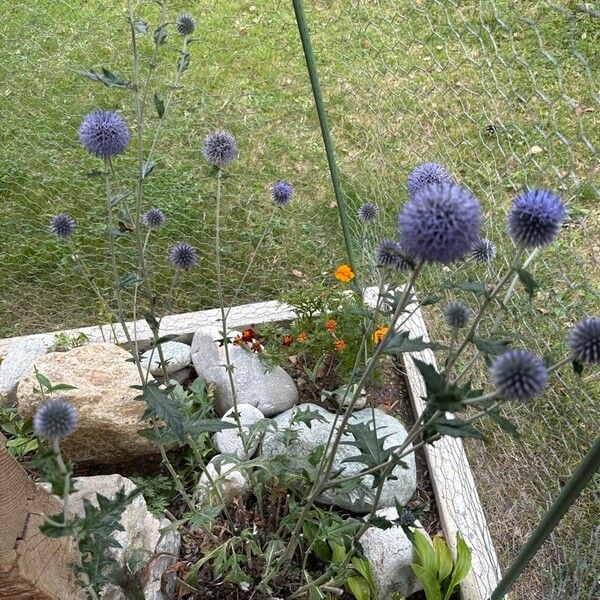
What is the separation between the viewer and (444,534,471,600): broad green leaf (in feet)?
5.91

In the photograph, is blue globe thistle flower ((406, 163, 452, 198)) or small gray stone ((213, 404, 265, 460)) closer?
blue globe thistle flower ((406, 163, 452, 198))

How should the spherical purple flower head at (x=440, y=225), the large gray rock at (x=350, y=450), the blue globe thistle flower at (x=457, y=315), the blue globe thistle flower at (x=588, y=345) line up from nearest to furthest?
the spherical purple flower head at (x=440, y=225), the blue globe thistle flower at (x=588, y=345), the blue globe thistle flower at (x=457, y=315), the large gray rock at (x=350, y=450)

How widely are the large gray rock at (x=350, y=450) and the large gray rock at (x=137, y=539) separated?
405 mm

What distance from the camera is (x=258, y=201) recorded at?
3391 millimetres

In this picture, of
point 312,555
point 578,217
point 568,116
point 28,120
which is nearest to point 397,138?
point 568,116

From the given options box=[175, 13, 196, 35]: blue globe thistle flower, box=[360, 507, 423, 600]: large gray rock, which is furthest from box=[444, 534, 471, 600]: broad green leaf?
box=[175, 13, 196, 35]: blue globe thistle flower

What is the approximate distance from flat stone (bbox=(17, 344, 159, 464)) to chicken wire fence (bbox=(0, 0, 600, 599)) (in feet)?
1.45

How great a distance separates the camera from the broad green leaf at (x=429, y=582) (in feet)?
5.90

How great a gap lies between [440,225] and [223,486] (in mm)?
1322

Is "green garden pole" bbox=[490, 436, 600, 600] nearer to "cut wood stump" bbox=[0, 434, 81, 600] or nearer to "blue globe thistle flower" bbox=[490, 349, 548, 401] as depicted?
"blue globe thistle flower" bbox=[490, 349, 548, 401]

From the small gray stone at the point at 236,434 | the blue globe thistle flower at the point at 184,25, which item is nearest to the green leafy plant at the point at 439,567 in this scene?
the small gray stone at the point at 236,434

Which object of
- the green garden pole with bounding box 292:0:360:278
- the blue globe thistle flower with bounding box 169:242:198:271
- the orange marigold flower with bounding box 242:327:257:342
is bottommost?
the orange marigold flower with bounding box 242:327:257:342

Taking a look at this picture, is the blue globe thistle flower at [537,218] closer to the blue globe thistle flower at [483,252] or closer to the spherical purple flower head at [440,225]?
the spherical purple flower head at [440,225]

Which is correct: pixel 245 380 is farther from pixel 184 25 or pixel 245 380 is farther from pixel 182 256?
pixel 184 25
